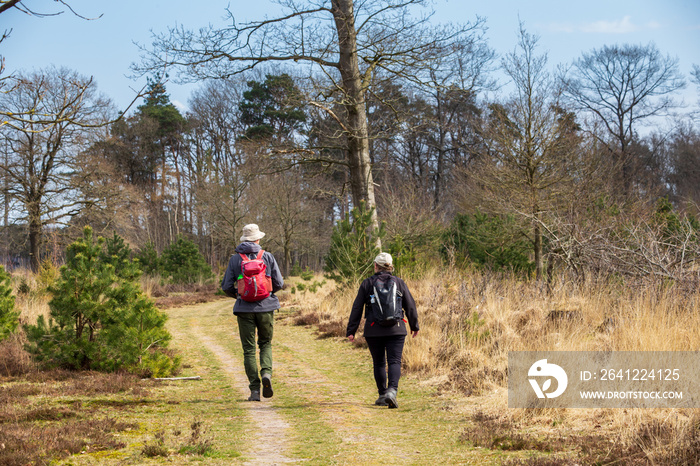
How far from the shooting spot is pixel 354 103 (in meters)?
13.7

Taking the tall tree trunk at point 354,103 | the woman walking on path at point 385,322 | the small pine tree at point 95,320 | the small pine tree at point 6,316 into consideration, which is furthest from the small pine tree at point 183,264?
the woman walking on path at point 385,322

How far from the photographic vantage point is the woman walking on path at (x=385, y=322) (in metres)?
6.27

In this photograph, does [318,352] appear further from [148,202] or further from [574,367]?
[148,202]

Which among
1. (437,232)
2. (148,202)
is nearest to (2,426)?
(437,232)

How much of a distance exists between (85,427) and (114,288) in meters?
3.10

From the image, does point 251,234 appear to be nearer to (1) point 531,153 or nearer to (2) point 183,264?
(1) point 531,153

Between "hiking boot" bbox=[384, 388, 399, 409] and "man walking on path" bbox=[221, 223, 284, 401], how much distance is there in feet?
4.22

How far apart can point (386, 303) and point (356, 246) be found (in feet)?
24.1

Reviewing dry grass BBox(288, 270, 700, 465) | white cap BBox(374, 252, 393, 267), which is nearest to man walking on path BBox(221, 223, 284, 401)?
white cap BBox(374, 252, 393, 267)

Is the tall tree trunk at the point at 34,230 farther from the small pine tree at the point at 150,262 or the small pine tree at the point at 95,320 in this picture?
the small pine tree at the point at 95,320

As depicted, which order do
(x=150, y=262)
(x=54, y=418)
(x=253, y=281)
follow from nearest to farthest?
(x=54, y=418)
(x=253, y=281)
(x=150, y=262)

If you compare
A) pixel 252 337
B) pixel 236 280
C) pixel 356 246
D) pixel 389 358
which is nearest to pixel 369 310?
pixel 389 358

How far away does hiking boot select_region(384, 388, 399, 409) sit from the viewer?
20.5 ft

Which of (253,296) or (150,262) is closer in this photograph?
(253,296)
